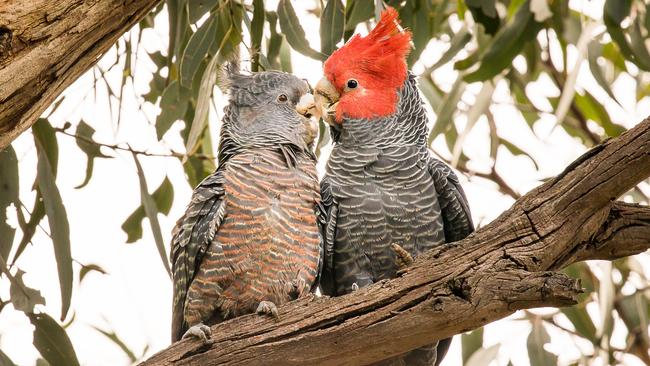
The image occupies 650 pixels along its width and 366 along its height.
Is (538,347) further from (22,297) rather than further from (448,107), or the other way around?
(22,297)

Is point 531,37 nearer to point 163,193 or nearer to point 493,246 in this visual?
point 493,246

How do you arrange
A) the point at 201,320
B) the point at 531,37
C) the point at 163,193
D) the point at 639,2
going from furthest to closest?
the point at 163,193, the point at 639,2, the point at 531,37, the point at 201,320

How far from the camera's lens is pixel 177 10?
3.29 m

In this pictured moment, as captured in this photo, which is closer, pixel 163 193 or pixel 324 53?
pixel 324 53

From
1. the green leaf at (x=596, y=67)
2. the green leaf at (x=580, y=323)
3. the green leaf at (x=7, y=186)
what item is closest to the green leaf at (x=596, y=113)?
the green leaf at (x=596, y=67)

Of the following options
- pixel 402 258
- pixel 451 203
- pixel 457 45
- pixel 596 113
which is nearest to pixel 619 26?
pixel 457 45

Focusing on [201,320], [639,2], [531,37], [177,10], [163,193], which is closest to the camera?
[201,320]

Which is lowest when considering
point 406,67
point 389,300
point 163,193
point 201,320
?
point 389,300

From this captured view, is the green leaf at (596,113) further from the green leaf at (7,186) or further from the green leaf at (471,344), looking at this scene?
the green leaf at (7,186)

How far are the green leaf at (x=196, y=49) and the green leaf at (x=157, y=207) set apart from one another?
3.51 feet

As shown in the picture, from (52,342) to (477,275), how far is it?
181cm

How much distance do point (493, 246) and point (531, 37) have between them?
148cm

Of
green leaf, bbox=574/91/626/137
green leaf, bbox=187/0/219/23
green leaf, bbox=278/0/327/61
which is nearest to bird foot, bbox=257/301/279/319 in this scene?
green leaf, bbox=278/0/327/61

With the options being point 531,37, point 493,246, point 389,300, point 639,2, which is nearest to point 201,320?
point 389,300
